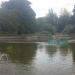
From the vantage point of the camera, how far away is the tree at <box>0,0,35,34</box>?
55.9 metres

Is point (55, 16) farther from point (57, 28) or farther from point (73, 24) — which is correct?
point (73, 24)

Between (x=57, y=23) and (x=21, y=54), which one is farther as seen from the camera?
(x=57, y=23)

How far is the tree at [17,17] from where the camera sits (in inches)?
2201

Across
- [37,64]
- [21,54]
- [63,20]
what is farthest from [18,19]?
[37,64]

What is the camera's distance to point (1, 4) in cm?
6575

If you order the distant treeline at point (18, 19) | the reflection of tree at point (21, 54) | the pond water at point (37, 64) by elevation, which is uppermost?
the distant treeline at point (18, 19)

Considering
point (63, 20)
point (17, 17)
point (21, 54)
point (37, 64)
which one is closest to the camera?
point (37, 64)

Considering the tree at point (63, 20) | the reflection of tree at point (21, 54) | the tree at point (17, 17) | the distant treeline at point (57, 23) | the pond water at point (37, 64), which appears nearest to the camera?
the pond water at point (37, 64)

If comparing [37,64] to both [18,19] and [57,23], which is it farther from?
[57,23]

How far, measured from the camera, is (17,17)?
5962 centimetres

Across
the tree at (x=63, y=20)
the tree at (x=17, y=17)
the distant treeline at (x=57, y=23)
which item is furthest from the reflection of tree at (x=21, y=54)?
the tree at (x=63, y=20)

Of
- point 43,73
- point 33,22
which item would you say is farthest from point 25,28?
point 43,73

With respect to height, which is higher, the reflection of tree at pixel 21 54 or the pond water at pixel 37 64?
the reflection of tree at pixel 21 54

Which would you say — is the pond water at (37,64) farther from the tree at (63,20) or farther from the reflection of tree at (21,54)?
the tree at (63,20)
